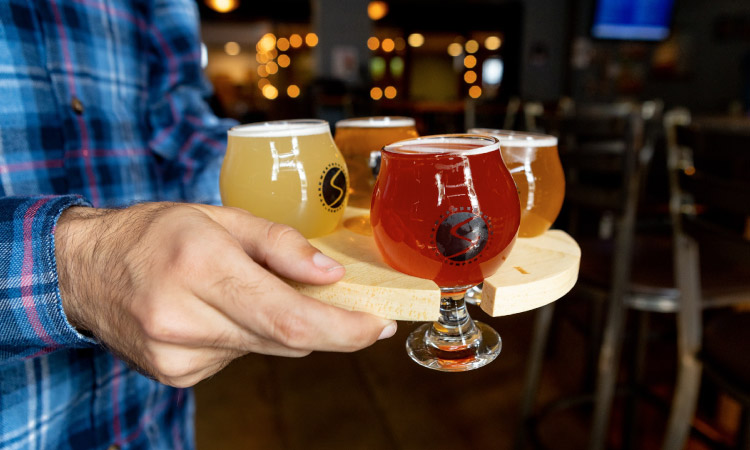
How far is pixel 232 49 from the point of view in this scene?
1442 cm

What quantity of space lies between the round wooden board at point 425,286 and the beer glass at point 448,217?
27 mm

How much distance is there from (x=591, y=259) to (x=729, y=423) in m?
0.84

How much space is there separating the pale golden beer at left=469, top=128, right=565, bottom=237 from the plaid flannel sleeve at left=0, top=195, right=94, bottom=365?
565mm

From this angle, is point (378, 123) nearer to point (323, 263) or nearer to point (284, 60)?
point (323, 263)

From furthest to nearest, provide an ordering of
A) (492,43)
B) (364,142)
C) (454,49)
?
(454,49) < (492,43) < (364,142)

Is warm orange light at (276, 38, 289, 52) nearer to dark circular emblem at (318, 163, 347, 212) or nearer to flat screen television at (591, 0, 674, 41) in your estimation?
flat screen television at (591, 0, 674, 41)

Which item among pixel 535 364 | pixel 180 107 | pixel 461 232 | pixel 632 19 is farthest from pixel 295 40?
pixel 461 232

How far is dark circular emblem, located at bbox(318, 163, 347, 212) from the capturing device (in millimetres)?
670

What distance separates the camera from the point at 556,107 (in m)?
4.80

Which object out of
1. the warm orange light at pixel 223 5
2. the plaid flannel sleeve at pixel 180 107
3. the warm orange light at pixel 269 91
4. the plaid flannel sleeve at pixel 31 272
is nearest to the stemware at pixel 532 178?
the plaid flannel sleeve at pixel 31 272

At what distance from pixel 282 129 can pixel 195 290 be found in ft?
1.02

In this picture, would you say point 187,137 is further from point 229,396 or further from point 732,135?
point 229,396

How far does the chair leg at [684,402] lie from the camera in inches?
51.5

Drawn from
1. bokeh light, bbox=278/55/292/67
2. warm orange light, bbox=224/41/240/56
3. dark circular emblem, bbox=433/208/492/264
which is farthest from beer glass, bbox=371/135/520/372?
warm orange light, bbox=224/41/240/56
